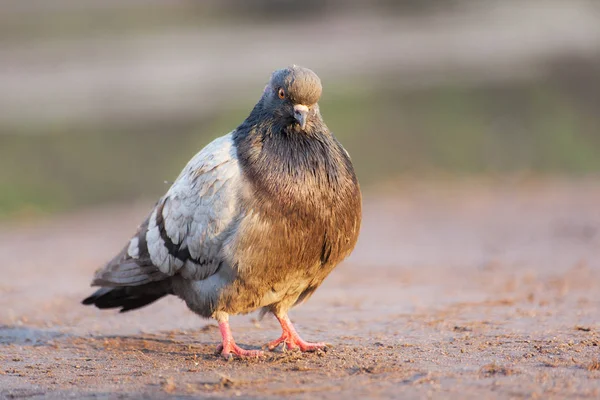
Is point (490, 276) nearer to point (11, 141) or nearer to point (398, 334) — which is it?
point (398, 334)

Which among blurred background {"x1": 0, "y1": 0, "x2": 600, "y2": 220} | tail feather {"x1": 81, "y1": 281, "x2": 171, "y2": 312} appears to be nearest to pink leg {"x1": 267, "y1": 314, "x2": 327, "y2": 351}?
tail feather {"x1": 81, "y1": 281, "x2": 171, "y2": 312}

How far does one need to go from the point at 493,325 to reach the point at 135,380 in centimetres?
243

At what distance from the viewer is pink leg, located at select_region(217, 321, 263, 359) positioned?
5.50 m

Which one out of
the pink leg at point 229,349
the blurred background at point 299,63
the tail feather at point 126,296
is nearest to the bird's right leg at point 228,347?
the pink leg at point 229,349

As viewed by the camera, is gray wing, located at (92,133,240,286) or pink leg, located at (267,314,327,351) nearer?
gray wing, located at (92,133,240,286)

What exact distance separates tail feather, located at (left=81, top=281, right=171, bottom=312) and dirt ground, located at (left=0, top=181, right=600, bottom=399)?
0.23m

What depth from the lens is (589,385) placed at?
444 centimetres

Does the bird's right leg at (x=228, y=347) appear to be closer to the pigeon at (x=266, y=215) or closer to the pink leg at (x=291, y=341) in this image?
the pigeon at (x=266, y=215)

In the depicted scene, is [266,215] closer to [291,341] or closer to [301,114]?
[301,114]

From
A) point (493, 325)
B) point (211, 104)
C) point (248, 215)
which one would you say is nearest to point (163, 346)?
point (248, 215)

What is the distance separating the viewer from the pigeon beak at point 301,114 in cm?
536

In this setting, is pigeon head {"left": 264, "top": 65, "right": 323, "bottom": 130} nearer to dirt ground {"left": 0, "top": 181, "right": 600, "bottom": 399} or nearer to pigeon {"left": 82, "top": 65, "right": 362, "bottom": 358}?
pigeon {"left": 82, "top": 65, "right": 362, "bottom": 358}

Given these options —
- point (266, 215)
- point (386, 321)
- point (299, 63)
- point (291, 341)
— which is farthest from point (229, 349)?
point (299, 63)

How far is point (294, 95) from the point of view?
5434 millimetres
